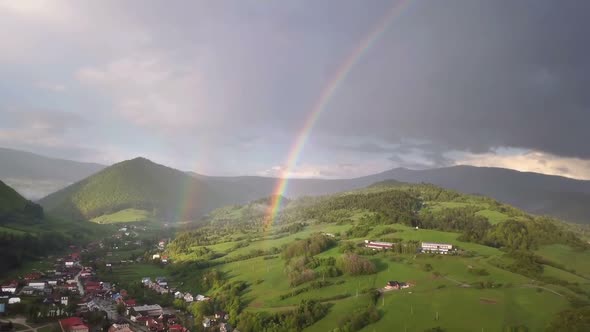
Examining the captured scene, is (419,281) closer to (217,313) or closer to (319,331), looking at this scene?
(319,331)

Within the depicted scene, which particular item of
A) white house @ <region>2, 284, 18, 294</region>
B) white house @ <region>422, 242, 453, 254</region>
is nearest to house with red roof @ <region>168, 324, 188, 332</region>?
white house @ <region>2, 284, 18, 294</region>

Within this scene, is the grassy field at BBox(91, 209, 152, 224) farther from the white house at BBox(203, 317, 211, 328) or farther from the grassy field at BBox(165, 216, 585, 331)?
the white house at BBox(203, 317, 211, 328)

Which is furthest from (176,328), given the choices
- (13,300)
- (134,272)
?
(134,272)

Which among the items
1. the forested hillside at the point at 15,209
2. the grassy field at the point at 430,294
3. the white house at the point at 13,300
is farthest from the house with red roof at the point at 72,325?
the forested hillside at the point at 15,209

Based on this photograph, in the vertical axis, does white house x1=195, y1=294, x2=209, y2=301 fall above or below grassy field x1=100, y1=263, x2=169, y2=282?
above

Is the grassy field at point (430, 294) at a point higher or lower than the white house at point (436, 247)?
→ lower

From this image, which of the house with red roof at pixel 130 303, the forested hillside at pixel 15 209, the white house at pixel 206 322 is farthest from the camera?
the forested hillside at pixel 15 209

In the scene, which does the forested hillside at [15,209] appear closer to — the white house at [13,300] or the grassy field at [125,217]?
the grassy field at [125,217]
